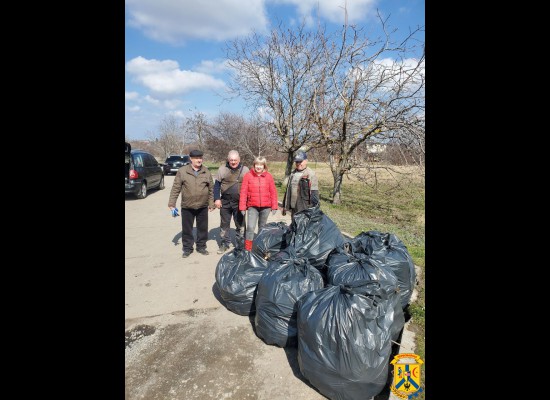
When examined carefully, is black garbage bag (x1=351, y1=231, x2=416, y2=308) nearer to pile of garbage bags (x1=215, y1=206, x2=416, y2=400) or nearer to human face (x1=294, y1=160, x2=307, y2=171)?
pile of garbage bags (x1=215, y1=206, x2=416, y2=400)

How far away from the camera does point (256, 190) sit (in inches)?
177

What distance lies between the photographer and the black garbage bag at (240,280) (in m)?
3.06

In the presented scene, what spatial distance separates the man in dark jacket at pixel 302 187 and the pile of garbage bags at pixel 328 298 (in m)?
0.86

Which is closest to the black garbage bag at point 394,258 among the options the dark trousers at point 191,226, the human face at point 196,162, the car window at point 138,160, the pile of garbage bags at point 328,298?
the pile of garbage bags at point 328,298

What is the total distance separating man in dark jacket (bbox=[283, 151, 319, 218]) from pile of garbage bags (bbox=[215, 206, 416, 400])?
865mm

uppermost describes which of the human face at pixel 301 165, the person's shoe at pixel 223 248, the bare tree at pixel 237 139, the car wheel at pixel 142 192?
the bare tree at pixel 237 139

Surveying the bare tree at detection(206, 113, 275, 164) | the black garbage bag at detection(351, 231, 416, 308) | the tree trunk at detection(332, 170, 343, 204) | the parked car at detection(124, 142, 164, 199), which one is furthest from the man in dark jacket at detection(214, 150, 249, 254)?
the bare tree at detection(206, 113, 275, 164)

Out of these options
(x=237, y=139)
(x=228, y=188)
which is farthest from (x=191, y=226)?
(x=237, y=139)

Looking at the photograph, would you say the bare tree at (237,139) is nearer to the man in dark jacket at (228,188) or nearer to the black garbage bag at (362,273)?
the man in dark jacket at (228,188)

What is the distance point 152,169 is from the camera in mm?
12133

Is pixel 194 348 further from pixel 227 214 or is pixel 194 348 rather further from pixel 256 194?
pixel 227 214
